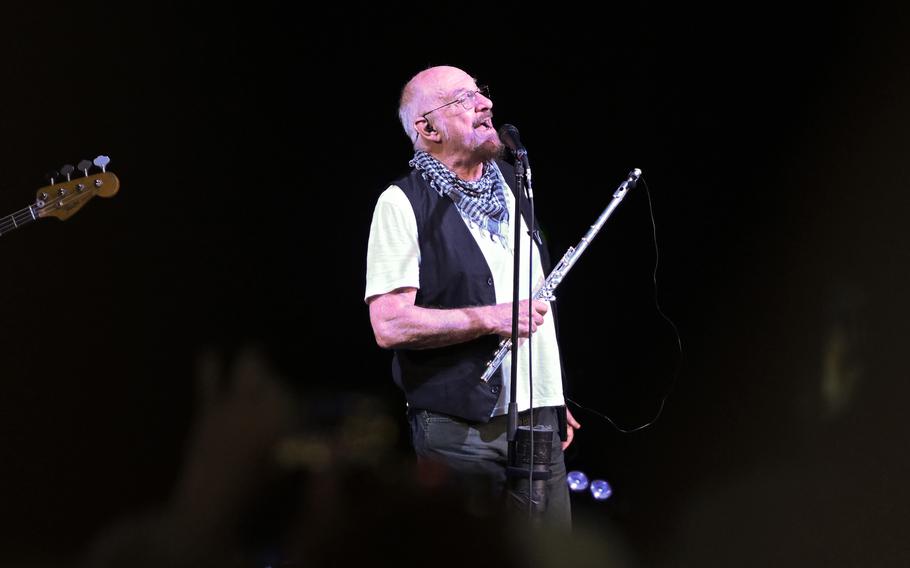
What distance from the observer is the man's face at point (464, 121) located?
91.5 inches

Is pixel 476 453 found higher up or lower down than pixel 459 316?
lower down

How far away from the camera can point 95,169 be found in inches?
124

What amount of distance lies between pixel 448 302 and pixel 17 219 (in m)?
1.85

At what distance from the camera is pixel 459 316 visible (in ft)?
6.76

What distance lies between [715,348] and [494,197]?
1.13 metres

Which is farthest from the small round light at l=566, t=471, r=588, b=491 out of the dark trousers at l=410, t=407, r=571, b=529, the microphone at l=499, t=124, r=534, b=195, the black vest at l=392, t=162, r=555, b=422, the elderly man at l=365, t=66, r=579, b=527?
Answer: the microphone at l=499, t=124, r=534, b=195

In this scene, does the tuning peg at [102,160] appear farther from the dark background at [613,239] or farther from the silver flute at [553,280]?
the silver flute at [553,280]

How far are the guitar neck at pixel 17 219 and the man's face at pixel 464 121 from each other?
5.31ft

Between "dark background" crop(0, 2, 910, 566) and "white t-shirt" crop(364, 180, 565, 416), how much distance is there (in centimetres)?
79

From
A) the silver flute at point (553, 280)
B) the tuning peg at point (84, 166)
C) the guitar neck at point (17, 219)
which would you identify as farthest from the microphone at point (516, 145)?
the guitar neck at point (17, 219)

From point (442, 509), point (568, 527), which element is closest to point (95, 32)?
point (568, 527)

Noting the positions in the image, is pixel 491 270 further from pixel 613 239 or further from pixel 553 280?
pixel 613 239

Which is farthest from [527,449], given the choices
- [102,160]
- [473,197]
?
[102,160]

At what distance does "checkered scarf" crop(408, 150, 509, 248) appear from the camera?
7.27ft
